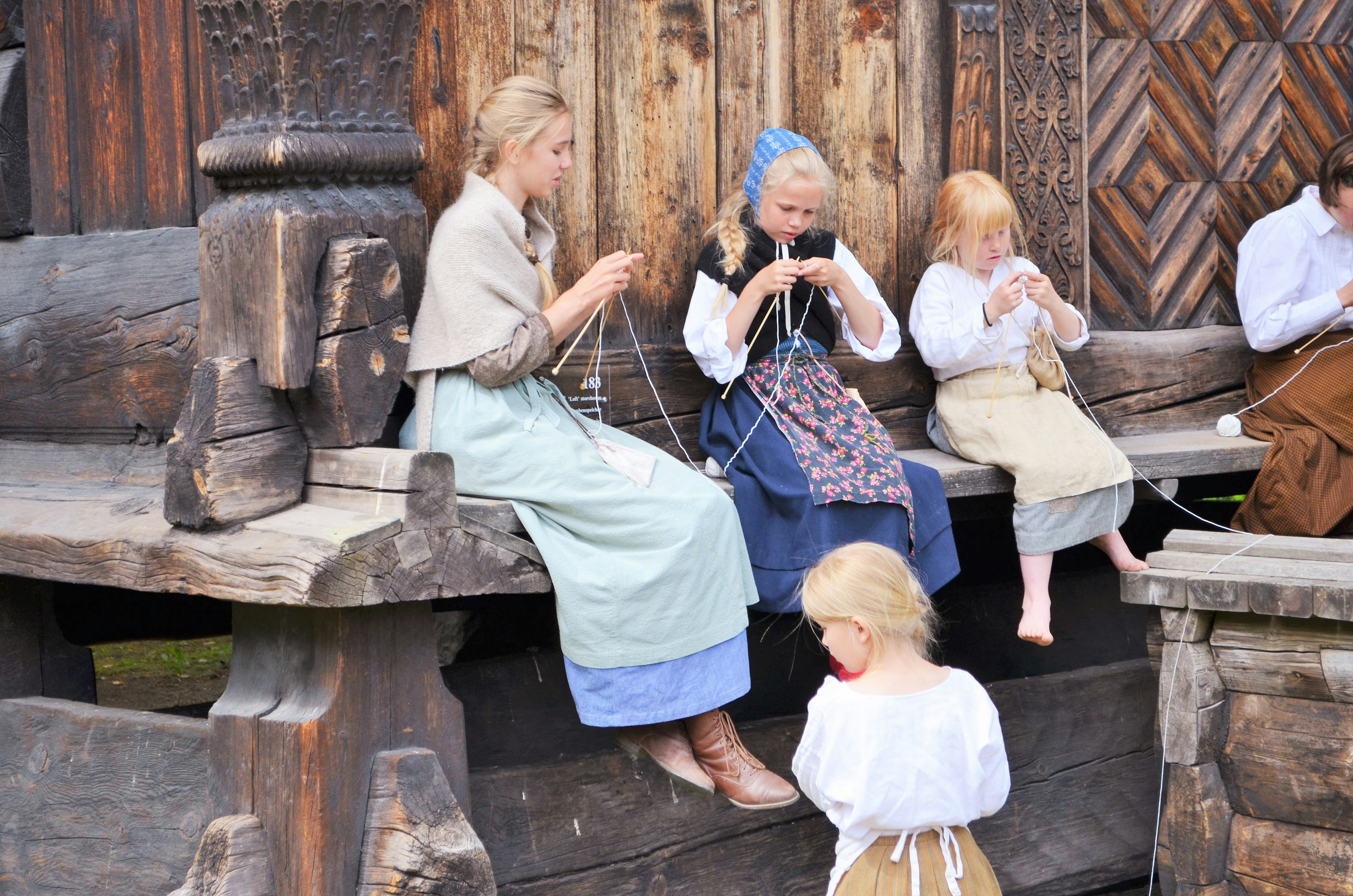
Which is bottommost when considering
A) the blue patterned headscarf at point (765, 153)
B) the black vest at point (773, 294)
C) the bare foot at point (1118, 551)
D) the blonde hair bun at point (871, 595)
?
the bare foot at point (1118, 551)

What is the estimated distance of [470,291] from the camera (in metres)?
3.04

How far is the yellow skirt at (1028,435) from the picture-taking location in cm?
377

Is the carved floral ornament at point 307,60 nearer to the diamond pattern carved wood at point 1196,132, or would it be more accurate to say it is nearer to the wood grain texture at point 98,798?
the wood grain texture at point 98,798

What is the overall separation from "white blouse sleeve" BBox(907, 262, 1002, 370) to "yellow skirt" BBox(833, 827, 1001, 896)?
1542mm

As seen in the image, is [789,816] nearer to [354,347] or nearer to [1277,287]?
[354,347]

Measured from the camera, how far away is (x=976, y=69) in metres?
4.18

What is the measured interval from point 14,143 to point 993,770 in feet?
9.74

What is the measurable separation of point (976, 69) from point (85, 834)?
319 centimetres

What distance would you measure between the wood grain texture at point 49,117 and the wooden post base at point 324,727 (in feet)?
4.72

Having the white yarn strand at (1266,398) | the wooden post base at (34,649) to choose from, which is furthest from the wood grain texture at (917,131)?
the wooden post base at (34,649)

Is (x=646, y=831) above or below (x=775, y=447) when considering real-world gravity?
below

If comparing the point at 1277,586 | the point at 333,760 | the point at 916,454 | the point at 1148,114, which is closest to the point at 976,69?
the point at 1148,114

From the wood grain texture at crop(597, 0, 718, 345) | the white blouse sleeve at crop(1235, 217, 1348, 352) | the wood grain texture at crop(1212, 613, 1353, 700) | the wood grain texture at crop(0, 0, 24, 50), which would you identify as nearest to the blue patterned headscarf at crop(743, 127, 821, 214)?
the wood grain texture at crop(597, 0, 718, 345)

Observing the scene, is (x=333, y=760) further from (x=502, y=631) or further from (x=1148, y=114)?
(x=1148, y=114)
